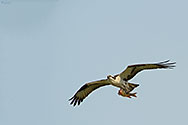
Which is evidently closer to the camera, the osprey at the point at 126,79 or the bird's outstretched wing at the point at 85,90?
the osprey at the point at 126,79

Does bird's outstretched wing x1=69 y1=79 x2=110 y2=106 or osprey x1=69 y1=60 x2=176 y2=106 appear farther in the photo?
bird's outstretched wing x1=69 y1=79 x2=110 y2=106

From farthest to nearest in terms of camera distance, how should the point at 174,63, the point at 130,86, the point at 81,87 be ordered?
the point at 81,87 → the point at 130,86 → the point at 174,63

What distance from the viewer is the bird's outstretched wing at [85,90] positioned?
92.6 ft

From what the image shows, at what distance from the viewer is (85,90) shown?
29.2 metres

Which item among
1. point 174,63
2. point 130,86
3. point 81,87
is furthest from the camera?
point 81,87

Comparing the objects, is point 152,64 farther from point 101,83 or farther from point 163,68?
point 101,83

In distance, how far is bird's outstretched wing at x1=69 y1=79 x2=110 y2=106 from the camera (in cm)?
2823

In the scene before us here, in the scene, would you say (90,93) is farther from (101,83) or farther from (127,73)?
(127,73)

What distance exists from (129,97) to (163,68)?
2.06 metres

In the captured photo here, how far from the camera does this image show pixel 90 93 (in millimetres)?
29125

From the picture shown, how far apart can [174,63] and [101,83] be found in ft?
15.0

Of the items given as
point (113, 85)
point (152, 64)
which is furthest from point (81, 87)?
point (152, 64)

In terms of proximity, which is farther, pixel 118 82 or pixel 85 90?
pixel 85 90

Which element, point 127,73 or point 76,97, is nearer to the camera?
point 127,73
